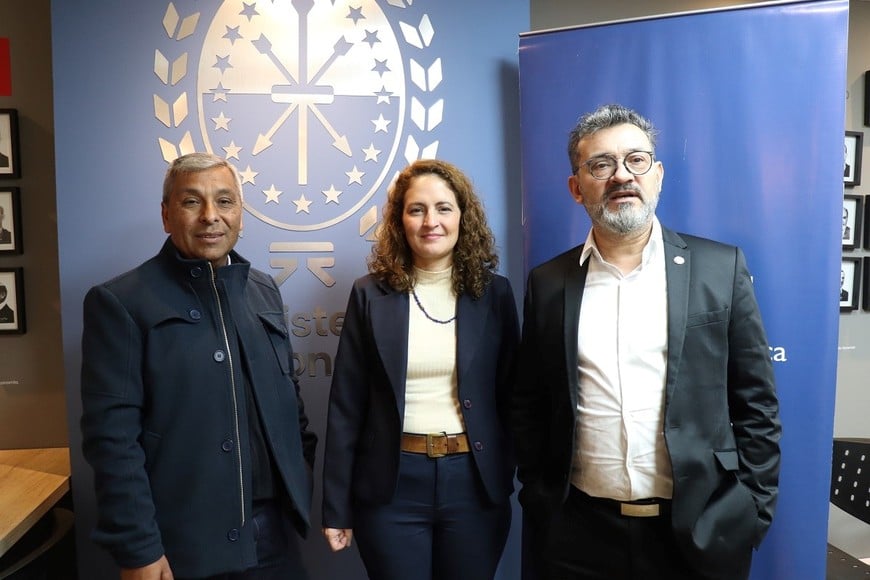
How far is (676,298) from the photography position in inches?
57.7

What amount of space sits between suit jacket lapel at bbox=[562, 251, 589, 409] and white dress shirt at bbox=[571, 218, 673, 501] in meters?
0.02

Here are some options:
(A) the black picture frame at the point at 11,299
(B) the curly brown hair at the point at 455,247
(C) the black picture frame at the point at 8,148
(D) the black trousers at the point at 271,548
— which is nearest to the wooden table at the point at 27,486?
(A) the black picture frame at the point at 11,299

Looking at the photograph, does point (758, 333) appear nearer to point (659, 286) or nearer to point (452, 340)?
point (659, 286)

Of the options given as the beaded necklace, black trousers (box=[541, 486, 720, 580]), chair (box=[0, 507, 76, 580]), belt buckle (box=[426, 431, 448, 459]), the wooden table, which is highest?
the beaded necklace

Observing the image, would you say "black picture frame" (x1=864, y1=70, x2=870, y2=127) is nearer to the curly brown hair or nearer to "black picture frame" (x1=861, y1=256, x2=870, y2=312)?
"black picture frame" (x1=861, y1=256, x2=870, y2=312)

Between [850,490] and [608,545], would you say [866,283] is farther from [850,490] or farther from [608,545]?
[608,545]

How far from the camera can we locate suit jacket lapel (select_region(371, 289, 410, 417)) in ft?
5.44

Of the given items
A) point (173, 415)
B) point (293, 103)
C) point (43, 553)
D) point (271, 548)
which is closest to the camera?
point (173, 415)

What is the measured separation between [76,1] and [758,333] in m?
2.57

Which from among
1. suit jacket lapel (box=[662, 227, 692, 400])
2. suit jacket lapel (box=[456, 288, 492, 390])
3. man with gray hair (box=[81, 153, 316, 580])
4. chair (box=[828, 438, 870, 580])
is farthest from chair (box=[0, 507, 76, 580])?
chair (box=[828, 438, 870, 580])

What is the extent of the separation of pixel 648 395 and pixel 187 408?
1.18 metres

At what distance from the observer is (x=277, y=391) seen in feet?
5.29

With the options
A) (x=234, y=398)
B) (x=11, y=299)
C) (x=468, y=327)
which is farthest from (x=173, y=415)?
(x=11, y=299)

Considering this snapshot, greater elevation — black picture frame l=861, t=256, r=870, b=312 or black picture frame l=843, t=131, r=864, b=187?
black picture frame l=843, t=131, r=864, b=187
